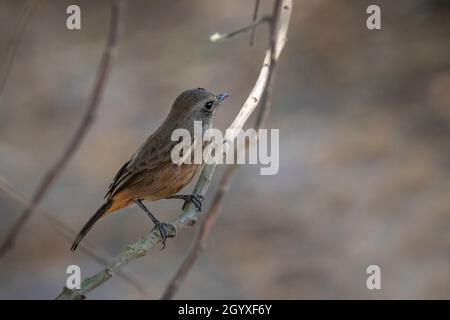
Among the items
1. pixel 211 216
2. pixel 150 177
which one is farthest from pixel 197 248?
pixel 150 177

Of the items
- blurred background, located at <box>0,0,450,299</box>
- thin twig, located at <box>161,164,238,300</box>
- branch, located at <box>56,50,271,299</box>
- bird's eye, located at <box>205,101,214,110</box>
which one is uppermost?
blurred background, located at <box>0,0,450,299</box>

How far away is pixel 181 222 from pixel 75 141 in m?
1.92

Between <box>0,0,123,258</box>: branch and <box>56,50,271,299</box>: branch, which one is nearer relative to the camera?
<box>0,0,123,258</box>: branch

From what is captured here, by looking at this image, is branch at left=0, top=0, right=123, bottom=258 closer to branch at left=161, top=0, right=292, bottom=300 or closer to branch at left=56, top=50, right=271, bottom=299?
branch at left=161, top=0, right=292, bottom=300

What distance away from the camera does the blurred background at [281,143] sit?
7.62 metres

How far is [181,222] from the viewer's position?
3.68 m

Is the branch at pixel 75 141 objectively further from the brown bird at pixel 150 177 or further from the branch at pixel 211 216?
the brown bird at pixel 150 177

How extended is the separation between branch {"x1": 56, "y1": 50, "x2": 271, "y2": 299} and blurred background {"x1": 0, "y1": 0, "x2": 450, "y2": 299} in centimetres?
274

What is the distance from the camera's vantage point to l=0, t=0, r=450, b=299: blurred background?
25.0 ft

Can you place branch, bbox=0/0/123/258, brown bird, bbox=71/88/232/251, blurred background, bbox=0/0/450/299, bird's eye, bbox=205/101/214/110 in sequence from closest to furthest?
branch, bbox=0/0/123/258
brown bird, bbox=71/88/232/251
bird's eye, bbox=205/101/214/110
blurred background, bbox=0/0/450/299

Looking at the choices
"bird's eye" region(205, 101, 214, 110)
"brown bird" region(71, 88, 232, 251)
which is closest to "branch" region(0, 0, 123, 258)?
"brown bird" region(71, 88, 232, 251)

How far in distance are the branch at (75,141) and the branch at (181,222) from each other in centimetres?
77

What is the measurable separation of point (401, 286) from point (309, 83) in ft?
12.5
